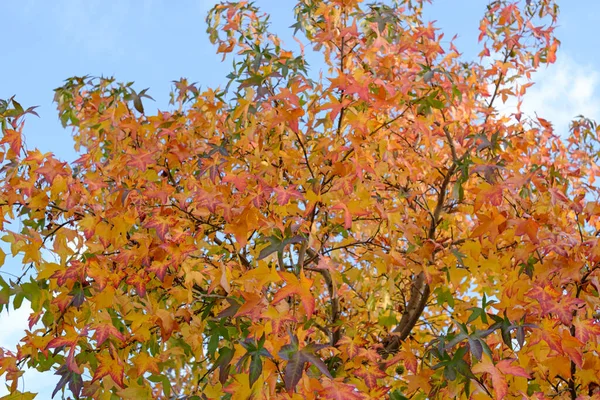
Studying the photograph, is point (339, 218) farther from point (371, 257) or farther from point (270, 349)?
point (270, 349)

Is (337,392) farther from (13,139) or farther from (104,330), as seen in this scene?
(13,139)

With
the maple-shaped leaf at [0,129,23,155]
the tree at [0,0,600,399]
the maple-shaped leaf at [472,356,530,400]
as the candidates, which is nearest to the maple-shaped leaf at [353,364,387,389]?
the tree at [0,0,600,399]

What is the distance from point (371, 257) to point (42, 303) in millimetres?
1675

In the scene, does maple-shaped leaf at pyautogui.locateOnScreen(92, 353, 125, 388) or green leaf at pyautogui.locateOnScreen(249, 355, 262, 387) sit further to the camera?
maple-shaped leaf at pyautogui.locateOnScreen(92, 353, 125, 388)

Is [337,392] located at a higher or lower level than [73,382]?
→ lower

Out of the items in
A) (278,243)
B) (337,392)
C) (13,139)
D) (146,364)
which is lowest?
(337,392)

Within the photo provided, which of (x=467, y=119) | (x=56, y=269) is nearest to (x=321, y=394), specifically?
(x=56, y=269)

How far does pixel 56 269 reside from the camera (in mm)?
2531

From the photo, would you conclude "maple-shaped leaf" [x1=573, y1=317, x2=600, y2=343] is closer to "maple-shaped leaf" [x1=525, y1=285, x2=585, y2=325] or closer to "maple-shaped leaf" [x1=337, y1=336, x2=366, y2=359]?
"maple-shaped leaf" [x1=525, y1=285, x2=585, y2=325]

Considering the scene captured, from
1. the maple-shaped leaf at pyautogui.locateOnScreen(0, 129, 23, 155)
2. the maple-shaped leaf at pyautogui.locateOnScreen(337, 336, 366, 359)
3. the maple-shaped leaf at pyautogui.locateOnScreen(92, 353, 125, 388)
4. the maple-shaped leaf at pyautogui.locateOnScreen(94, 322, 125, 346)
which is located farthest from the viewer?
the maple-shaped leaf at pyautogui.locateOnScreen(0, 129, 23, 155)

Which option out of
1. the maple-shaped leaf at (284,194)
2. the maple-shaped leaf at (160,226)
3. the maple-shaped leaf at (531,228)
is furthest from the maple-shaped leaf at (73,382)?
the maple-shaped leaf at (531,228)

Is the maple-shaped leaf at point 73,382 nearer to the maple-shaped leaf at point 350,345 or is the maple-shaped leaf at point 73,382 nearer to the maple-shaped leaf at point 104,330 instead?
the maple-shaped leaf at point 104,330

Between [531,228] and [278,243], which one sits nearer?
[278,243]

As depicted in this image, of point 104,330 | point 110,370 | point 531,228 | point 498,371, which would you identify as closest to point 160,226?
point 104,330
